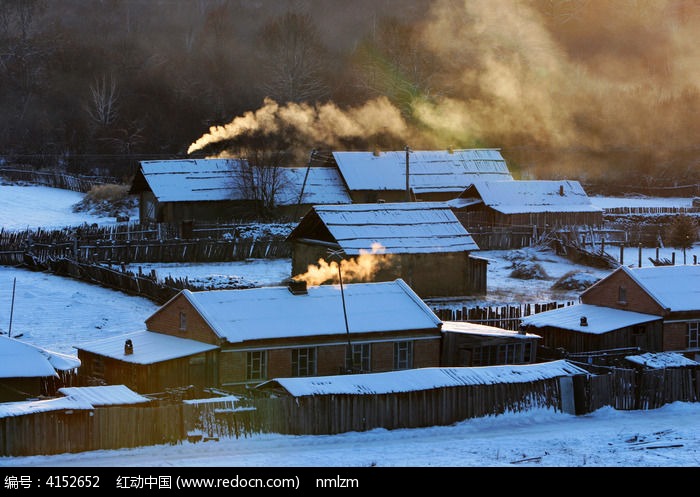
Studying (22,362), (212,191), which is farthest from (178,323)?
(212,191)

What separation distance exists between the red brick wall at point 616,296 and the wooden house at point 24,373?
1894cm

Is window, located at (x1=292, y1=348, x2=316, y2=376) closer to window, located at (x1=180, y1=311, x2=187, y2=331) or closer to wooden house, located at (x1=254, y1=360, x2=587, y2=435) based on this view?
wooden house, located at (x1=254, y1=360, x2=587, y2=435)

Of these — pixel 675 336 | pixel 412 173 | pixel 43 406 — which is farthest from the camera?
pixel 412 173

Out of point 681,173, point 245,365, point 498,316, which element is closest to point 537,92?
point 681,173

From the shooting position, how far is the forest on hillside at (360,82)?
93.8 metres

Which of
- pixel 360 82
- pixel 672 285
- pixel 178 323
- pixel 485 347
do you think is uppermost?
pixel 360 82

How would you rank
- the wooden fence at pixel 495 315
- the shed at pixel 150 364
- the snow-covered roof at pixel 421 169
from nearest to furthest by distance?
the shed at pixel 150 364 < the wooden fence at pixel 495 315 < the snow-covered roof at pixel 421 169

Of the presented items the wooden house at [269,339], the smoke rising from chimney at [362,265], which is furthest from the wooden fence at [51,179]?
the wooden house at [269,339]

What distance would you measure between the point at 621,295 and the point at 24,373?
20292 millimetres

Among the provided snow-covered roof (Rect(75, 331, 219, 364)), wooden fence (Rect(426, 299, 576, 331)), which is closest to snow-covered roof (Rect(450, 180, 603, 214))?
wooden fence (Rect(426, 299, 576, 331))

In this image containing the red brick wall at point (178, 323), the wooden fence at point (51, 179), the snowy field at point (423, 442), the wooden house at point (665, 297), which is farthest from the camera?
the wooden fence at point (51, 179)

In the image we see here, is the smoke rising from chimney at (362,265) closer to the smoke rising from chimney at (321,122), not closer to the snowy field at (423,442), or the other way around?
the snowy field at (423,442)

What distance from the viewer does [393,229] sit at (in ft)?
164

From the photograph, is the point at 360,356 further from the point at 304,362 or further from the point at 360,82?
the point at 360,82
